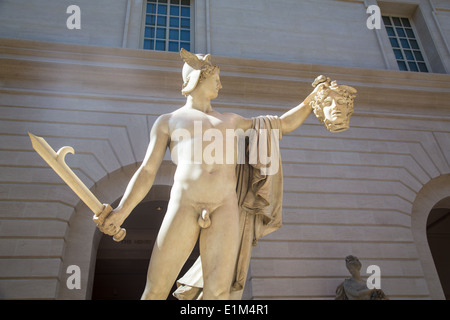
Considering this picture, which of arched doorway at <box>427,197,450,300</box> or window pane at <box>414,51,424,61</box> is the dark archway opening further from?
window pane at <box>414,51,424,61</box>

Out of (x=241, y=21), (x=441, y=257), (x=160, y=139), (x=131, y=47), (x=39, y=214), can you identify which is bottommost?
(x=160, y=139)

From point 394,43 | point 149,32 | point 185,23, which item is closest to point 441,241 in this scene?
point 394,43

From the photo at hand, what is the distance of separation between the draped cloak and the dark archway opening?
316 inches

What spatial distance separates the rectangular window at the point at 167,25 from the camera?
1005 centimetres

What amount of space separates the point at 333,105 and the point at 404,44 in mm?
10125

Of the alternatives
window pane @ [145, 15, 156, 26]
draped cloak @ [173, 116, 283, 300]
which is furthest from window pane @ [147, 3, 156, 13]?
draped cloak @ [173, 116, 283, 300]

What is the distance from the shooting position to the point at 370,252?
7.64 meters

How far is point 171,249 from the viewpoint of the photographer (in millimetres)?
2734

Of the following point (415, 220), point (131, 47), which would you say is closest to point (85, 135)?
point (131, 47)

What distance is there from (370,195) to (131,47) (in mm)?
6537

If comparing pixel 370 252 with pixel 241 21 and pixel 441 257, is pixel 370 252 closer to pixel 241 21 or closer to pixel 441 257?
pixel 241 21

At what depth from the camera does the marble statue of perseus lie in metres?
2.74

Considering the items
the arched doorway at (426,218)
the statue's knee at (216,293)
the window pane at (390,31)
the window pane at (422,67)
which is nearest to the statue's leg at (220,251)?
the statue's knee at (216,293)

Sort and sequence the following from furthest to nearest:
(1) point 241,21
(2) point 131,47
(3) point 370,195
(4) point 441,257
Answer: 1. (4) point 441,257
2. (1) point 241,21
3. (2) point 131,47
4. (3) point 370,195
